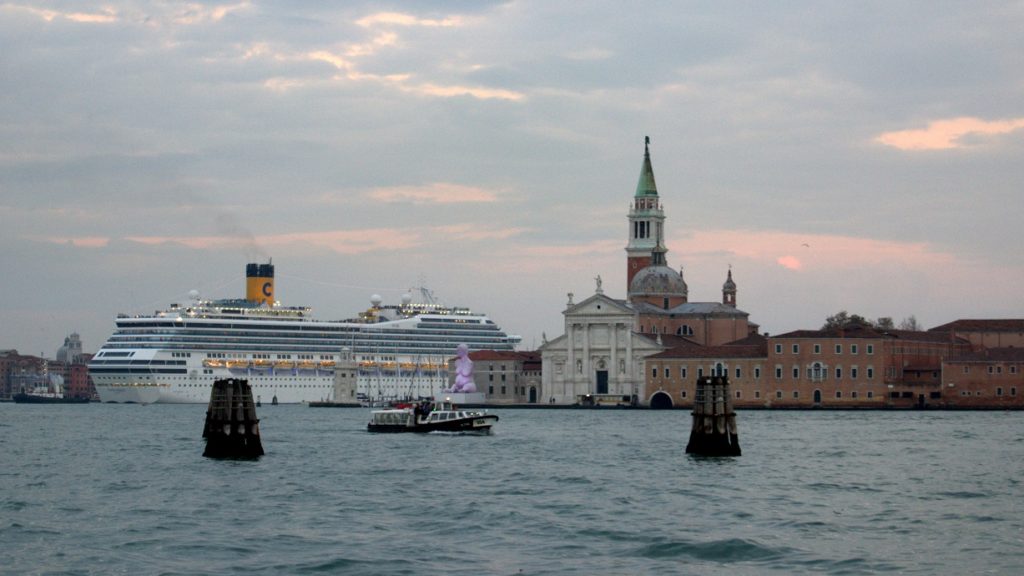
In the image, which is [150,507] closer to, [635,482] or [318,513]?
[318,513]

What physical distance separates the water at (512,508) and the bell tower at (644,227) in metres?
65.6

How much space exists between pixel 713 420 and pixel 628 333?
6861 centimetres

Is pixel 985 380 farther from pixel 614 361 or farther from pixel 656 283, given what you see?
pixel 656 283

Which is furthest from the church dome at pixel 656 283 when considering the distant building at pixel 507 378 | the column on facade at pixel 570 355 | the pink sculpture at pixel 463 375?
the pink sculpture at pixel 463 375

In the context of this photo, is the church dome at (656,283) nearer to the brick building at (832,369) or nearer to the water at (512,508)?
the brick building at (832,369)

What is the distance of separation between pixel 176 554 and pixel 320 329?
9106cm

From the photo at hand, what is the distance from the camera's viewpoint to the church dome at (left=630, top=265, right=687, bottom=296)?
11819cm

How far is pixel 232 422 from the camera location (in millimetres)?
42062

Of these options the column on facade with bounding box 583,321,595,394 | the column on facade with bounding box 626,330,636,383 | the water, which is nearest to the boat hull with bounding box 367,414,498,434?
the water

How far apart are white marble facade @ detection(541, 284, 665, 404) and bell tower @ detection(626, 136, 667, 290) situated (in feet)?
31.7

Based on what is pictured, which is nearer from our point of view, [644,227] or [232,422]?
[232,422]

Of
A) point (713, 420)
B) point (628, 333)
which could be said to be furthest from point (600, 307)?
point (713, 420)

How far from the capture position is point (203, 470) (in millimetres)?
40406

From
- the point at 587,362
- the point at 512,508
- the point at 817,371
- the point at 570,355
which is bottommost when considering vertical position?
the point at 512,508
